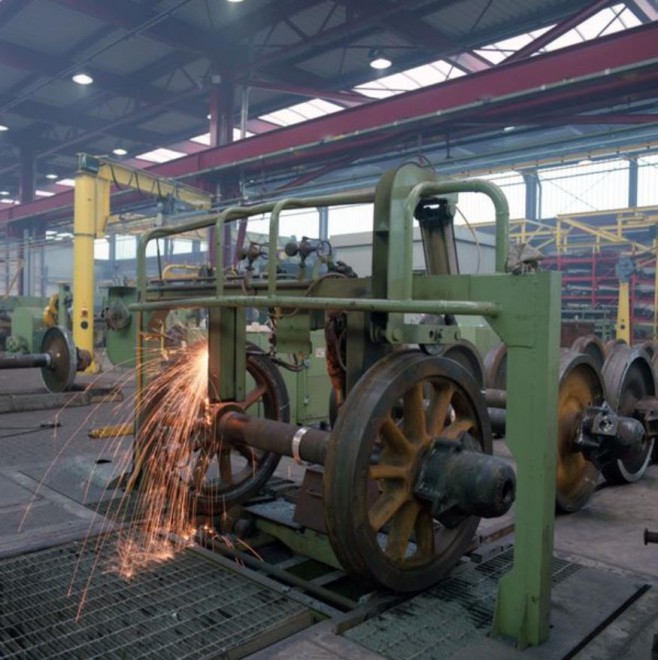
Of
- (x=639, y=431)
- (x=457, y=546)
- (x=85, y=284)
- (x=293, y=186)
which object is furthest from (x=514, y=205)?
(x=457, y=546)

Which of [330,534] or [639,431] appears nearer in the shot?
[330,534]

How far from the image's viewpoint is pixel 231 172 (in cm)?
1009

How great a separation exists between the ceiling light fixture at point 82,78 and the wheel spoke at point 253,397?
11147 mm

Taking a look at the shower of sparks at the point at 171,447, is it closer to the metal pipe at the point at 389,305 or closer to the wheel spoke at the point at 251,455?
the wheel spoke at the point at 251,455

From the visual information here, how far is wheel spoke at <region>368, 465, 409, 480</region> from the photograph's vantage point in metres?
2.38

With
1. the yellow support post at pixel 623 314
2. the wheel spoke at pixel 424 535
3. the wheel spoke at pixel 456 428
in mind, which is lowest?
the wheel spoke at pixel 424 535

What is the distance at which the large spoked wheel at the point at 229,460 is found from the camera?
134 inches

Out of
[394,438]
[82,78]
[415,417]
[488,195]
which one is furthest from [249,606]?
[82,78]

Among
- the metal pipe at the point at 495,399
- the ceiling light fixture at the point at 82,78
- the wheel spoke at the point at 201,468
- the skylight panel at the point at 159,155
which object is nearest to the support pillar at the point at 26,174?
the skylight panel at the point at 159,155

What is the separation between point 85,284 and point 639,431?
8.82 m

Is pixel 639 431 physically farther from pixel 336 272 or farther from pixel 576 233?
pixel 576 233

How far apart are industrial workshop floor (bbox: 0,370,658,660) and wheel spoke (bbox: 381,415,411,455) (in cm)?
61

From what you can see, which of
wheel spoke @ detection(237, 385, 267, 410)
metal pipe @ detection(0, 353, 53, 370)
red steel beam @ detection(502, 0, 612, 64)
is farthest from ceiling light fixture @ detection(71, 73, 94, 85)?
wheel spoke @ detection(237, 385, 267, 410)

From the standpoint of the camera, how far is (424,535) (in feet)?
8.59
